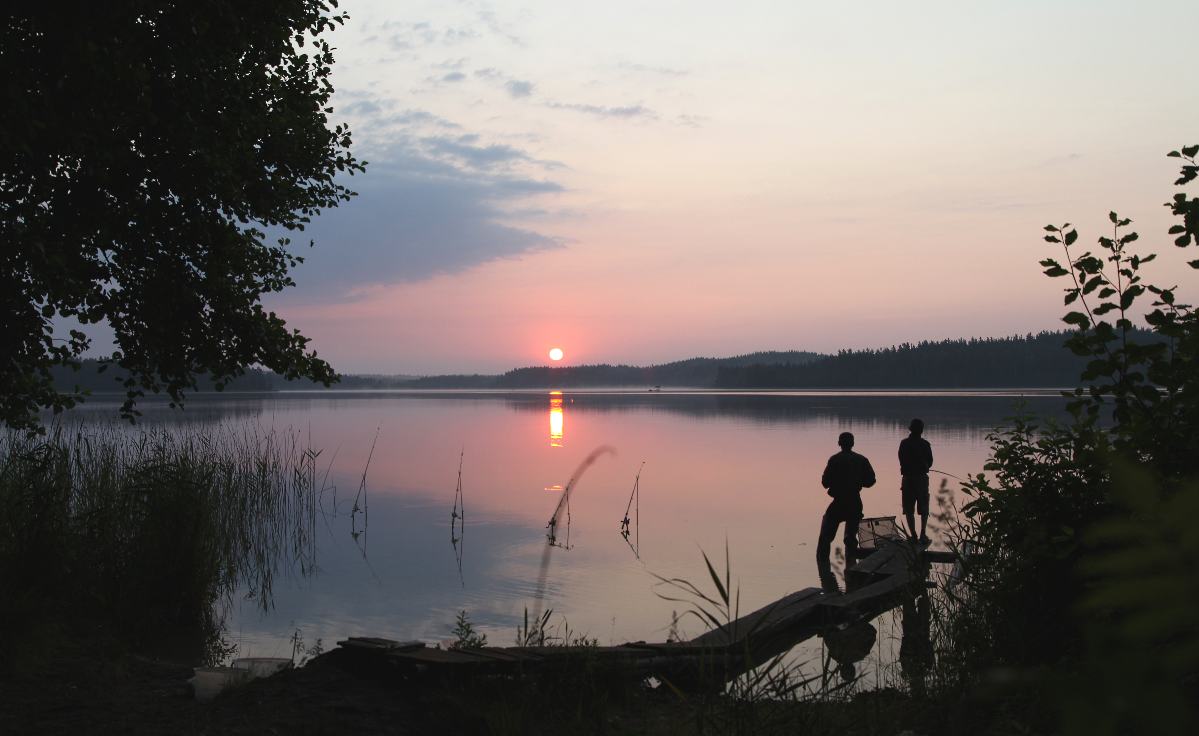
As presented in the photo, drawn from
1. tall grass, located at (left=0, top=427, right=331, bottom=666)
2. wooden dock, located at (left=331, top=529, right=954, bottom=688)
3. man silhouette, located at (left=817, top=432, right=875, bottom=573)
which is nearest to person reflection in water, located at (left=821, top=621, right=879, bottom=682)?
wooden dock, located at (left=331, top=529, right=954, bottom=688)

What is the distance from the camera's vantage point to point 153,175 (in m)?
9.74

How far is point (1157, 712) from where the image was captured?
0.87 m

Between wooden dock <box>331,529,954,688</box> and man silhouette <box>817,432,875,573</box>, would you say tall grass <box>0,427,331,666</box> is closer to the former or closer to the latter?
wooden dock <box>331,529,954,688</box>

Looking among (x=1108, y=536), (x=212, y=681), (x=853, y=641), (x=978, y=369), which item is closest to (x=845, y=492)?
(x=853, y=641)

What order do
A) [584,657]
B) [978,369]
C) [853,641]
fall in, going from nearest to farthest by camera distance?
[584,657] < [853,641] < [978,369]

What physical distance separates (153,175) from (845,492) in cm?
1228

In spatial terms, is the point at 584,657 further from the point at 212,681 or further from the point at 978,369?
the point at 978,369

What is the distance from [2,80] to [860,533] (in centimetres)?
1597

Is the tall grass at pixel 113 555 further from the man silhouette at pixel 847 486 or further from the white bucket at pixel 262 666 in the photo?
the man silhouette at pixel 847 486

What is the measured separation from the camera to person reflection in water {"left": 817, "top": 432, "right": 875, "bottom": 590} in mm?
15500

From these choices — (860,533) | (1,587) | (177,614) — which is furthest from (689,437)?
(1,587)

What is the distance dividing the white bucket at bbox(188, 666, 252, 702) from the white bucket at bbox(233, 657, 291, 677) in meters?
0.25

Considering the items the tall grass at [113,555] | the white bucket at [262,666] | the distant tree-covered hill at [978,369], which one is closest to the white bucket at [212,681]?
the white bucket at [262,666]

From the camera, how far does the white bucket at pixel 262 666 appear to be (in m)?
8.85
